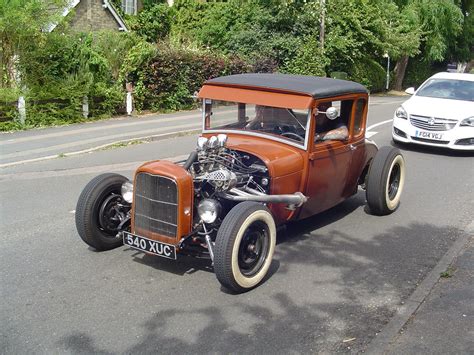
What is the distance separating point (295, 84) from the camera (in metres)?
6.30

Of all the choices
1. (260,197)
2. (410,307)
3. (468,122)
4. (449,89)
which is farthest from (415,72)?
(410,307)

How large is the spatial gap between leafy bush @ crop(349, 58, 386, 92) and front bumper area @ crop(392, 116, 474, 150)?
18.0 metres

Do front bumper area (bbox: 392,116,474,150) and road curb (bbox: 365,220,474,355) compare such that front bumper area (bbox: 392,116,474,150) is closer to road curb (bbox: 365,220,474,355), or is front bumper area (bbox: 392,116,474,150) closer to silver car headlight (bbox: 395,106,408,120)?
silver car headlight (bbox: 395,106,408,120)

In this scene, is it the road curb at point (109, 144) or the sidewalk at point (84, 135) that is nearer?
the road curb at point (109, 144)

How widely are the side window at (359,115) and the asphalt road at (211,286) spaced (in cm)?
119

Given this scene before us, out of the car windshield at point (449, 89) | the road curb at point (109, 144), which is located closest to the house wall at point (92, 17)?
the road curb at point (109, 144)

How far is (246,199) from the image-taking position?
534 centimetres

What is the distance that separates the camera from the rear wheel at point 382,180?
7.12 metres

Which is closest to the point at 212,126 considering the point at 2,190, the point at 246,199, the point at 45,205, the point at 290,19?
the point at 246,199

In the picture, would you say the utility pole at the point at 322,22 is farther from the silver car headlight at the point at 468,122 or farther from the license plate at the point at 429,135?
the silver car headlight at the point at 468,122

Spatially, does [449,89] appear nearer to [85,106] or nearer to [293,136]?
[293,136]

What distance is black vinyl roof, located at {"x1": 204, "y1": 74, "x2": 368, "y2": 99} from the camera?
6.07 metres

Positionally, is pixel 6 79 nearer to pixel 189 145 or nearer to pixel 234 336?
pixel 189 145

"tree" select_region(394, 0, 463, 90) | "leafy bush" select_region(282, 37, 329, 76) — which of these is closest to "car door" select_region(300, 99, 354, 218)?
"leafy bush" select_region(282, 37, 329, 76)
